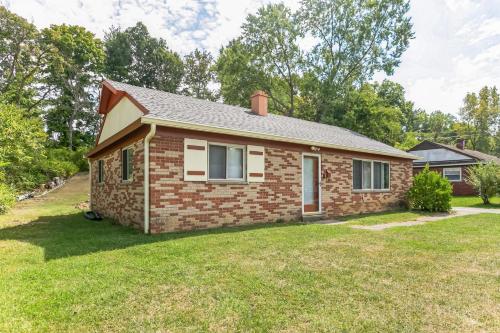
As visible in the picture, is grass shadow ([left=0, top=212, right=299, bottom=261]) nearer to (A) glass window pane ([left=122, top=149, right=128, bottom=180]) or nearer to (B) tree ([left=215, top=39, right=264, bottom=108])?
(A) glass window pane ([left=122, top=149, right=128, bottom=180])

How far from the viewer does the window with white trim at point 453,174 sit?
2305 centimetres

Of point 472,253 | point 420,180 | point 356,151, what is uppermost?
point 356,151

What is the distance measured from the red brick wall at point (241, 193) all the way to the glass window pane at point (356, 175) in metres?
0.30

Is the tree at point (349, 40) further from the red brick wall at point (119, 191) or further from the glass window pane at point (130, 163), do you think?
the glass window pane at point (130, 163)

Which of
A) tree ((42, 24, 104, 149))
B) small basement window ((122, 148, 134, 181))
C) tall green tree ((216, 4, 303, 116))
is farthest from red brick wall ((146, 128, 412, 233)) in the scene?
tree ((42, 24, 104, 149))

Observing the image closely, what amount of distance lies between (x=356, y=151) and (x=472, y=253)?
667 centimetres

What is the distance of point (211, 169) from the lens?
318 inches

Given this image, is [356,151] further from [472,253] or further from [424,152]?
[424,152]

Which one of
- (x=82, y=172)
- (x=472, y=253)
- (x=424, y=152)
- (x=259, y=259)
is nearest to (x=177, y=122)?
(x=259, y=259)

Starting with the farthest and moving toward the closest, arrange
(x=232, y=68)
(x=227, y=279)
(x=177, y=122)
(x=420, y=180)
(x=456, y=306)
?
(x=232, y=68)
(x=420, y=180)
(x=177, y=122)
(x=227, y=279)
(x=456, y=306)

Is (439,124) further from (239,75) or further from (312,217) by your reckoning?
(312,217)

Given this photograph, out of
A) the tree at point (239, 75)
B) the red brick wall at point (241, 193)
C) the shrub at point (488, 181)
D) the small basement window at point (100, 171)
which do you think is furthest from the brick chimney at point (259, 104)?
the tree at point (239, 75)

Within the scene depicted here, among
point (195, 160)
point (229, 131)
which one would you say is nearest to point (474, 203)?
point (229, 131)

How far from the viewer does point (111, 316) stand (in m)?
2.96
